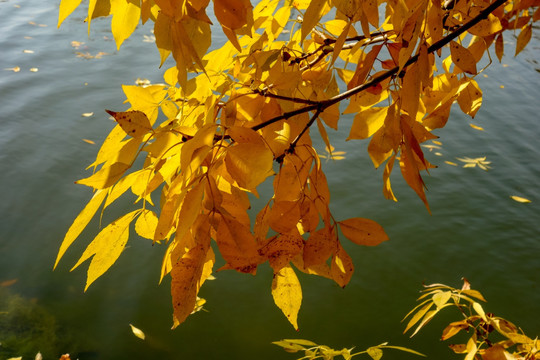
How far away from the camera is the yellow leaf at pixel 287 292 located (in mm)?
625

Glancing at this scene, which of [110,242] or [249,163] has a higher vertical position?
[249,163]

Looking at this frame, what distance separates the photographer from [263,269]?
8.73 ft

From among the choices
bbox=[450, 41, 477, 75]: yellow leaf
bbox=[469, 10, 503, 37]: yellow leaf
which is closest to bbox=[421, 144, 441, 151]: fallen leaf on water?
bbox=[469, 10, 503, 37]: yellow leaf

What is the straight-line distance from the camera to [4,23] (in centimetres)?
571

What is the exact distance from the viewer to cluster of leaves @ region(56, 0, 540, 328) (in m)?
0.48

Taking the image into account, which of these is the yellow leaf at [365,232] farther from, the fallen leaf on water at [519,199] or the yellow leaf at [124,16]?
the fallen leaf on water at [519,199]

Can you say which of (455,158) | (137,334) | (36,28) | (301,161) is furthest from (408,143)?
(36,28)

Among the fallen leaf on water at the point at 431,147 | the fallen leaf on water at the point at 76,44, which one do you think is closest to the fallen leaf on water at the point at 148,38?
the fallen leaf on water at the point at 76,44

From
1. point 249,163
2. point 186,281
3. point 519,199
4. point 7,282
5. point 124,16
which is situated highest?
point 124,16

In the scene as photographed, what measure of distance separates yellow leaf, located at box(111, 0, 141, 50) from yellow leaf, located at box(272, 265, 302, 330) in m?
0.38

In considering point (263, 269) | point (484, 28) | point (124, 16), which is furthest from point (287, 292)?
point (263, 269)

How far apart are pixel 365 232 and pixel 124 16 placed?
0.44 meters

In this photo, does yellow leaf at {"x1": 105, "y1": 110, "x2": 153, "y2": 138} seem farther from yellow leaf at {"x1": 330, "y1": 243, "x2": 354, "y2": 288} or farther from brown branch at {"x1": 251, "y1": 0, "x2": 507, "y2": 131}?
yellow leaf at {"x1": 330, "y1": 243, "x2": 354, "y2": 288}

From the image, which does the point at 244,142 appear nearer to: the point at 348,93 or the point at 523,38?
the point at 348,93
